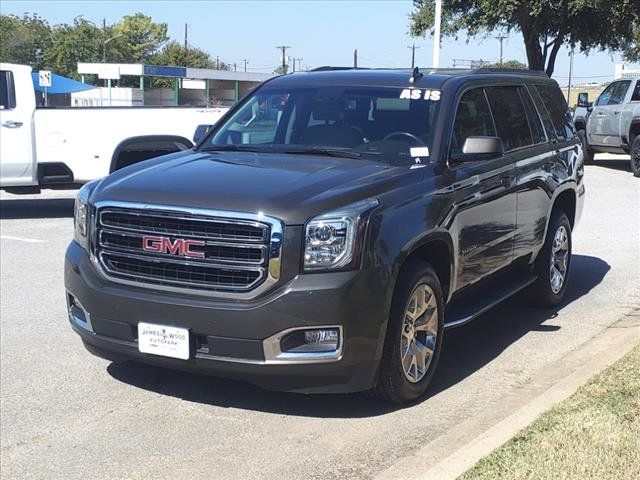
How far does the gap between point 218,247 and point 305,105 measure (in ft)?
6.25

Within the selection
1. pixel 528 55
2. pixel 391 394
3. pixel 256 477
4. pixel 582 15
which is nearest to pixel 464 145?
pixel 391 394

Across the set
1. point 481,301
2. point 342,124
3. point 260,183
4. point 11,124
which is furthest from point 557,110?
point 11,124

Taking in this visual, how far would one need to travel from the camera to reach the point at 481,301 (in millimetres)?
5984

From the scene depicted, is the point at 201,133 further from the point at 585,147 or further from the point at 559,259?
the point at 585,147

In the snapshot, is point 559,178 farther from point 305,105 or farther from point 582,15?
point 582,15

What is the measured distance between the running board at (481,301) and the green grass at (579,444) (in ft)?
3.26

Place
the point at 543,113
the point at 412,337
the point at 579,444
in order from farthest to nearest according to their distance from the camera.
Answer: the point at 543,113, the point at 412,337, the point at 579,444

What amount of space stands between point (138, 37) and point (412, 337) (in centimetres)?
10106

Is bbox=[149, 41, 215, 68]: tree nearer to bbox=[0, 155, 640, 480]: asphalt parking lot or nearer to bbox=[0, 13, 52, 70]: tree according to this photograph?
bbox=[0, 13, 52, 70]: tree

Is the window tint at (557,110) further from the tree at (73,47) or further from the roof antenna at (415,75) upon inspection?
the tree at (73,47)

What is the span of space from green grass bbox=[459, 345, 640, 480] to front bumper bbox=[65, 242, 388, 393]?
91cm

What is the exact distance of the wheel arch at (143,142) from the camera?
12.0m

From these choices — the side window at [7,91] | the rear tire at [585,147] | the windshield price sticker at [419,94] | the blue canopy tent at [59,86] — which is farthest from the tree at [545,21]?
the windshield price sticker at [419,94]

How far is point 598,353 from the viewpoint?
5.95m
